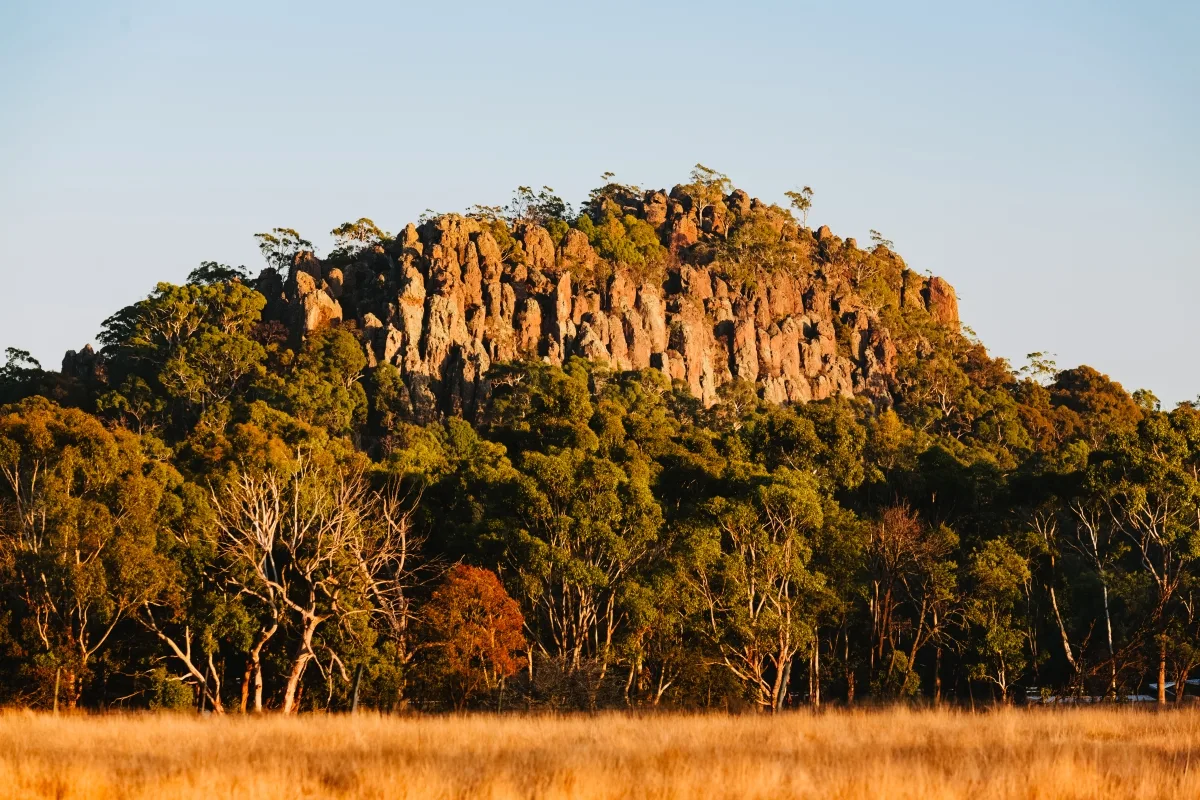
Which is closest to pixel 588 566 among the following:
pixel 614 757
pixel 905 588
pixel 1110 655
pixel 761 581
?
pixel 761 581

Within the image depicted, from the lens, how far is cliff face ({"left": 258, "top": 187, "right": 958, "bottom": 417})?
86438 mm

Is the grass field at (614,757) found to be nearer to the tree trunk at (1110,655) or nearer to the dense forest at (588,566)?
the dense forest at (588,566)

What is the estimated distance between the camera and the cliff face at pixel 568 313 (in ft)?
284

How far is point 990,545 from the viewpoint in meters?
42.9

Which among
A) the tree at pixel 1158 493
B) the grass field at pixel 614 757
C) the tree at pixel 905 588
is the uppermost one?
the tree at pixel 1158 493

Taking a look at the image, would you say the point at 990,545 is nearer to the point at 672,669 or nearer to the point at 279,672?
the point at 672,669

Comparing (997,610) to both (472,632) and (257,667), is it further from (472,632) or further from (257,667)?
(257,667)

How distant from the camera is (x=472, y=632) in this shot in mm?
37031

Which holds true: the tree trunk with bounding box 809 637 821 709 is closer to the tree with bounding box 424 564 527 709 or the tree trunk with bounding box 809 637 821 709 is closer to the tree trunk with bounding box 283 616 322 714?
the tree with bounding box 424 564 527 709

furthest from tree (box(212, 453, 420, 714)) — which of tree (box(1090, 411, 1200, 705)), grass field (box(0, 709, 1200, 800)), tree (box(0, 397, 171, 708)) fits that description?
tree (box(1090, 411, 1200, 705))

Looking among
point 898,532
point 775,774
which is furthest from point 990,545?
point 775,774

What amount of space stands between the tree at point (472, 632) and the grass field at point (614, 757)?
12.7 metres

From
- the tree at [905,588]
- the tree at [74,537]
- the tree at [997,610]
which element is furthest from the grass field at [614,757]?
the tree at [905,588]

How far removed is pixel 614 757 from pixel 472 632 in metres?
20.6
